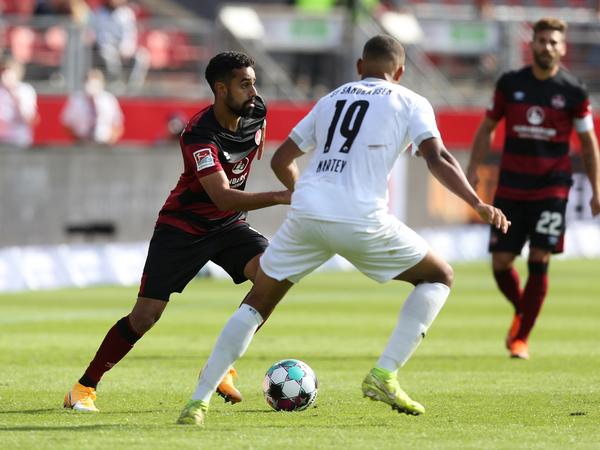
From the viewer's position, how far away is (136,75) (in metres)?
24.9

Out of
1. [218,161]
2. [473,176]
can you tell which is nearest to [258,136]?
[218,161]

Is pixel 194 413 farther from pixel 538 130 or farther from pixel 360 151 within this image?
pixel 538 130

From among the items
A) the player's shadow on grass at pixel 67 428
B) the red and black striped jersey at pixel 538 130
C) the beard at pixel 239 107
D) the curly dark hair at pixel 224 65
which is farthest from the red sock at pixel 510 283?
the player's shadow on grass at pixel 67 428

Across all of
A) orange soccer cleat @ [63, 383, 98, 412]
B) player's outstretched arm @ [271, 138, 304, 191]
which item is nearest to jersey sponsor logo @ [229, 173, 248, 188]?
player's outstretched arm @ [271, 138, 304, 191]

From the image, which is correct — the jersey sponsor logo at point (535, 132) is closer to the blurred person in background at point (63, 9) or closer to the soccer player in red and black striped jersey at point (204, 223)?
the soccer player in red and black striped jersey at point (204, 223)

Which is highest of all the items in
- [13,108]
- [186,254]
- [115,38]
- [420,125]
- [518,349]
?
[420,125]

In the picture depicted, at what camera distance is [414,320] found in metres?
7.71

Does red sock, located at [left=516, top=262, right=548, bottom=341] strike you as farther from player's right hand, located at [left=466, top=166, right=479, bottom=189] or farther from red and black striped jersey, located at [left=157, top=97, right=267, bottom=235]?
red and black striped jersey, located at [left=157, top=97, right=267, bottom=235]

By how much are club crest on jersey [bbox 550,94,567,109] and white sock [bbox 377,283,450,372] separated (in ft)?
14.5

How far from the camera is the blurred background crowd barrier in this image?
806 inches

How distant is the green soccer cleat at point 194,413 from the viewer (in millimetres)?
7570

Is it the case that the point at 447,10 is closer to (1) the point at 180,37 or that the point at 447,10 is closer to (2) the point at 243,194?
(1) the point at 180,37

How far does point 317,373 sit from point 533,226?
2.36 m

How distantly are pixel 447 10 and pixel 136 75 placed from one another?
10002mm
